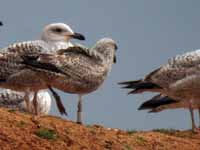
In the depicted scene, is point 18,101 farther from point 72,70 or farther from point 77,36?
point 72,70

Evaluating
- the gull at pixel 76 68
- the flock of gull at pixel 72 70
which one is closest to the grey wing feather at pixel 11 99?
the flock of gull at pixel 72 70

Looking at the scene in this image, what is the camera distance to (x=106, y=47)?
16.3 metres

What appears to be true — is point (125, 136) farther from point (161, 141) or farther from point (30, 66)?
point (30, 66)

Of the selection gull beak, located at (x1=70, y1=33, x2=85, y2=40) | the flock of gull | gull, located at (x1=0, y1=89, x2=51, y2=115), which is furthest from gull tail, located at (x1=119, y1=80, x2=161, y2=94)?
gull, located at (x1=0, y1=89, x2=51, y2=115)

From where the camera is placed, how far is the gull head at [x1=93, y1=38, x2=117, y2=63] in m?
16.2

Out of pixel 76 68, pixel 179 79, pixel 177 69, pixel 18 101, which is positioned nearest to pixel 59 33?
pixel 76 68

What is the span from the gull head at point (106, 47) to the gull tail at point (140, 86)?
1.75m

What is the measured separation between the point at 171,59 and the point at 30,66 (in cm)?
353

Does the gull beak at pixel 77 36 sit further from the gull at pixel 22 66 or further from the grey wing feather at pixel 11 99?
the grey wing feather at pixel 11 99

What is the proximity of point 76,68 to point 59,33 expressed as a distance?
2588 millimetres

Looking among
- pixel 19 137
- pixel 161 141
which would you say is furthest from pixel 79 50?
pixel 19 137

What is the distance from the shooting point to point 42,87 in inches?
661

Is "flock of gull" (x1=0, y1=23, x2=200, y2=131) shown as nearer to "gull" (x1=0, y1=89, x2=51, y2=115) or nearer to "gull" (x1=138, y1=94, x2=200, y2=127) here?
"gull" (x1=138, y1=94, x2=200, y2=127)

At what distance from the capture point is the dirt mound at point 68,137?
502 inches
